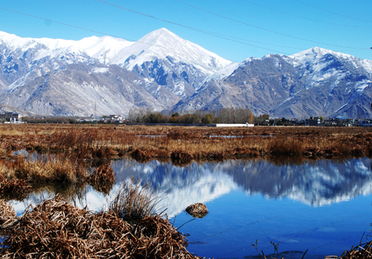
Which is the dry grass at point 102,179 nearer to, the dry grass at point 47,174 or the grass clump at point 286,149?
the dry grass at point 47,174

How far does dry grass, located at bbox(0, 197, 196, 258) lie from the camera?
6.96 meters

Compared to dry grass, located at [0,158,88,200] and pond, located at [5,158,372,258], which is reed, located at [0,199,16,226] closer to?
pond, located at [5,158,372,258]

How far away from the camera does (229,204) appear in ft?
49.8

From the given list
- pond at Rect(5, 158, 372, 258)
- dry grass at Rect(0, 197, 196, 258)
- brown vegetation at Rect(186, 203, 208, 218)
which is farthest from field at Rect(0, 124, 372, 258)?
brown vegetation at Rect(186, 203, 208, 218)

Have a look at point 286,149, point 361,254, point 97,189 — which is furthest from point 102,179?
point 286,149

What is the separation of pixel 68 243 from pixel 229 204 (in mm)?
8844

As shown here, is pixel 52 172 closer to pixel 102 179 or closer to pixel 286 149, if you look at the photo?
pixel 102 179

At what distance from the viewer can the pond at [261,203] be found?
10.4m

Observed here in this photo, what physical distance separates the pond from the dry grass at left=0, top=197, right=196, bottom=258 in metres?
2.13

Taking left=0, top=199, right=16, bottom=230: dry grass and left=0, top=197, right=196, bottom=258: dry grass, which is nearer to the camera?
left=0, top=197, right=196, bottom=258: dry grass

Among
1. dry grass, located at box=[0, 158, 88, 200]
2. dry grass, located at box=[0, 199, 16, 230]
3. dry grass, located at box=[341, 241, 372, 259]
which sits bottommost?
dry grass, located at box=[0, 158, 88, 200]

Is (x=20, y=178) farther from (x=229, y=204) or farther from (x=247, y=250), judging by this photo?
(x=247, y=250)

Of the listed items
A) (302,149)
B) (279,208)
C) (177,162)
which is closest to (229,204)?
(279,208)

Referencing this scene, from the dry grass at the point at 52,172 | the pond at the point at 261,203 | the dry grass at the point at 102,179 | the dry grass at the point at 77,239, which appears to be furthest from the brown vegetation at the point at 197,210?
the dry grass at the point at 52,172
